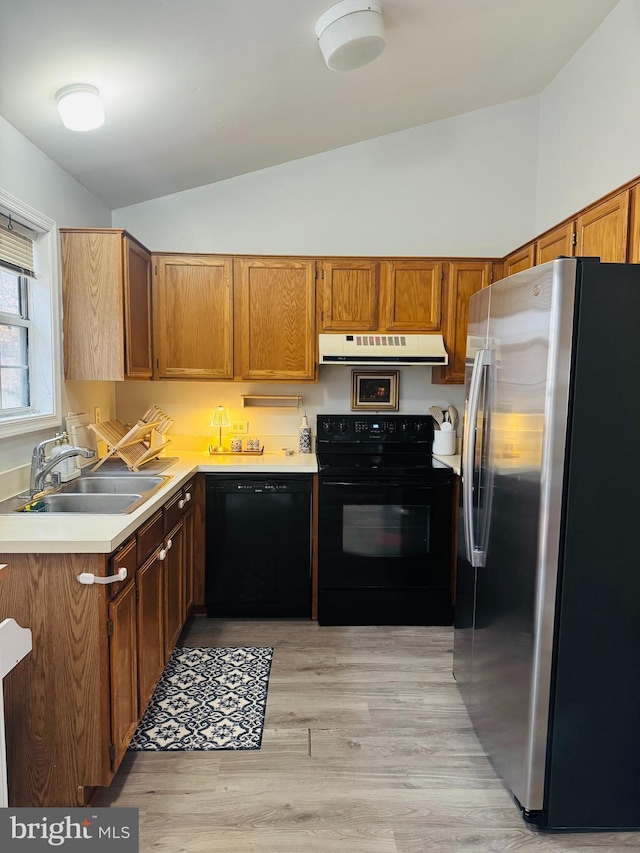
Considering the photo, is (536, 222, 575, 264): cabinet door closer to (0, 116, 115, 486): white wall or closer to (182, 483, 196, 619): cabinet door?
(182, 483, 196, 619): cabinet door

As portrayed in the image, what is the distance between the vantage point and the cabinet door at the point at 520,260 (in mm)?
2881

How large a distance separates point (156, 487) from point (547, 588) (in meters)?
1.73

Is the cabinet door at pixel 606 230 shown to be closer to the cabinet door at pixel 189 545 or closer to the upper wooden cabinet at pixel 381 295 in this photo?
the upper wooden cabinet at pixel 381 295

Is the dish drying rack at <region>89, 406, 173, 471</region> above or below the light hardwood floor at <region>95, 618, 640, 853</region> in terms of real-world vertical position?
above

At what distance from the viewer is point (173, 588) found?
2641 mm

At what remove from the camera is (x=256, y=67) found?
223cm

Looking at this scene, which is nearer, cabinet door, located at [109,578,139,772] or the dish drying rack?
cabinet door, located at [109,578,139,772]

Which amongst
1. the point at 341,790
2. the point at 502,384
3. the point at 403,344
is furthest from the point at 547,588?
the point at 403,344

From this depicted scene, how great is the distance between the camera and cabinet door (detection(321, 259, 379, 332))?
3350mm

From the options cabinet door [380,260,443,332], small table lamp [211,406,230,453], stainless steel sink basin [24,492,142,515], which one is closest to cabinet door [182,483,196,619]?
stainless steel sink basin [24,492,142,515]

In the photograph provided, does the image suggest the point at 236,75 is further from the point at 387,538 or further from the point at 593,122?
the point at 387,538

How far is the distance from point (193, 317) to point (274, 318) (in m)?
0.50

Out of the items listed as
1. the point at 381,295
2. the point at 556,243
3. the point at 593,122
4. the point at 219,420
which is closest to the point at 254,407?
the point at 219,420

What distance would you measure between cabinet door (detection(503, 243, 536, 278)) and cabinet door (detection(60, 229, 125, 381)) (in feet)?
7.11
